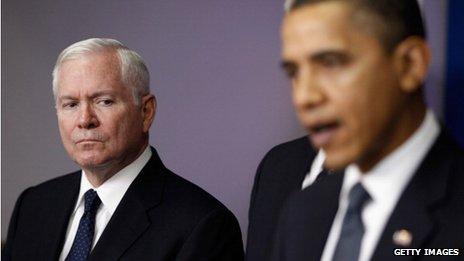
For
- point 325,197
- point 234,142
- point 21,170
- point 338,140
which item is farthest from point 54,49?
point 338,140

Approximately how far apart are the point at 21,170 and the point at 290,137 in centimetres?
90

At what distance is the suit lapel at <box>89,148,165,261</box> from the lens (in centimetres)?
148

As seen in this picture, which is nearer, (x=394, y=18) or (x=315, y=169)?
(x=394, y=18)

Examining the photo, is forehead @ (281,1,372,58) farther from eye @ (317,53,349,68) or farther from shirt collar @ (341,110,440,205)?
shirt collar @ (341,110,440,205)

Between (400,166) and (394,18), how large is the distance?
172 millimetres

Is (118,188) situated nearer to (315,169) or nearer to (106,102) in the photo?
(106,102)

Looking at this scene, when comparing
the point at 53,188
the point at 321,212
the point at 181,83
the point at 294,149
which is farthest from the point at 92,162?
the point at 321,212

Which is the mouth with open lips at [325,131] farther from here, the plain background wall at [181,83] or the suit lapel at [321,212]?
the plain background wall at [181,83]

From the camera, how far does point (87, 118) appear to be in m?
1.52

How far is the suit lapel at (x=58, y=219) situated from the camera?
1604 millimetres

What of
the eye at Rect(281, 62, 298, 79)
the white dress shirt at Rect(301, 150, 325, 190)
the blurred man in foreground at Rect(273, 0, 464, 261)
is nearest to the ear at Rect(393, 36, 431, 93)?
the blurred man in foreground at Rect(273, 0, 464, 261)

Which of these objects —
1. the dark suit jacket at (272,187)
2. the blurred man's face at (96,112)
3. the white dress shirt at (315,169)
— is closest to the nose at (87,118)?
the blurred man's face at (96,112)

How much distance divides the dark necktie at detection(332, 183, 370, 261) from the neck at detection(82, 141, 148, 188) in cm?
82

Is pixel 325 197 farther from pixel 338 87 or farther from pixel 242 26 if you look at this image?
pixel 242 26
